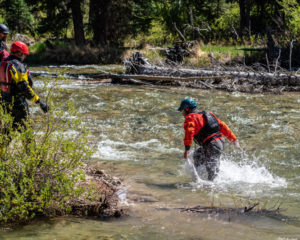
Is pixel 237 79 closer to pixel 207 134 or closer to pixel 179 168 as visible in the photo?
pixel 179 168

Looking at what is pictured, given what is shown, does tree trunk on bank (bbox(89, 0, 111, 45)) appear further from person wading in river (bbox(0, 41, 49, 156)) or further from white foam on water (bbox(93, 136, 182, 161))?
person wading in river (bbox(0, 41, 49, 156))

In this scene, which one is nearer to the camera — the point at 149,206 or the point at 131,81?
the point at 149,206

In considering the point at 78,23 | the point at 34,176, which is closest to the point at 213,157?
the point at 34,176

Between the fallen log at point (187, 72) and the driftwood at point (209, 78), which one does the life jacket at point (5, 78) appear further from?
the fallen log at point (187, 72)

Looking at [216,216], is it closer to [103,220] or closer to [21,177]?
[103,220]

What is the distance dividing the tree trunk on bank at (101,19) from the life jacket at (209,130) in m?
23.0

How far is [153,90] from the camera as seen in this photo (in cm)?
1569

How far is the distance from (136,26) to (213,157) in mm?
31731

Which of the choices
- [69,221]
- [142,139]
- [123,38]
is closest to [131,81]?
[142,139]

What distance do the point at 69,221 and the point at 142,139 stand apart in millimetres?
5002

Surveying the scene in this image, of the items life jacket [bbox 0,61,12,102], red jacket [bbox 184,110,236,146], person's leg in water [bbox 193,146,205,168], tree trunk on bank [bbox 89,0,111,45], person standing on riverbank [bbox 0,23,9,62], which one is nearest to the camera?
life jacket [bbox 0,61,12,102]

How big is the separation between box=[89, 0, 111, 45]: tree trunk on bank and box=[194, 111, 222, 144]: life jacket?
75.5ft

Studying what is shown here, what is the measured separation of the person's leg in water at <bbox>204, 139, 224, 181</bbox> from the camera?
6.88 meters

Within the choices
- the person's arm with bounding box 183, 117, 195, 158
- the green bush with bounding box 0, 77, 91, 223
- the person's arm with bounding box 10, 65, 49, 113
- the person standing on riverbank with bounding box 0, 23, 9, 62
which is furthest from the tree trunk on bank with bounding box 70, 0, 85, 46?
the green bush with bounding box 0, 77, 91, 223
